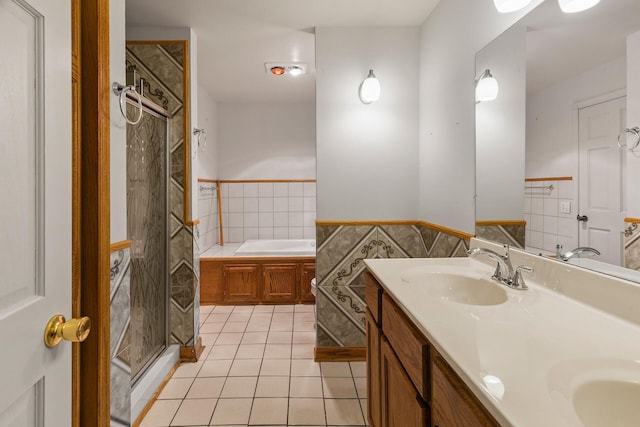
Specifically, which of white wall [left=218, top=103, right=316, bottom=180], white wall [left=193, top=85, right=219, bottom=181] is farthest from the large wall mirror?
white wall [left=218, top=103, right=316, bottom=180]

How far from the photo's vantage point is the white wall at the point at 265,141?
4305mm

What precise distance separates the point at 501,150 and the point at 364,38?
4.62 ft

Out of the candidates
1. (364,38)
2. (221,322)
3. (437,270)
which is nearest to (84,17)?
(437,270)

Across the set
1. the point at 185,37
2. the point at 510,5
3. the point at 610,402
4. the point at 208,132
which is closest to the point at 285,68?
the point at 185,37

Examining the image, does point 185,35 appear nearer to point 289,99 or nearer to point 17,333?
point 289,99

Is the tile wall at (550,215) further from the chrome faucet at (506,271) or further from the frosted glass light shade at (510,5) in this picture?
the frosted glass light shade at (510,5)

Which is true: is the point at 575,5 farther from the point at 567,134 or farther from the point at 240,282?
the point at 240,282

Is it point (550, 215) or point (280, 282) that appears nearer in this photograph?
point (550, 215)

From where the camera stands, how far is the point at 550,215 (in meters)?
1.21

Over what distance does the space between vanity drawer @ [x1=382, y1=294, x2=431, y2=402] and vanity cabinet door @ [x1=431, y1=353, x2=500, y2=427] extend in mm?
48

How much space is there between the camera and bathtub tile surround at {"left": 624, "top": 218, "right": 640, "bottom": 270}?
92 centimetres

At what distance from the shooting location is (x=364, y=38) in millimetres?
2395

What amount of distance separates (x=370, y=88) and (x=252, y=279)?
221 centimetres

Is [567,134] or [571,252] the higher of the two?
[567,134]
